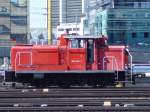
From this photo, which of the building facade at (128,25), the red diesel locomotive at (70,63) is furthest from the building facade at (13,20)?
the red diesel locomotive at (70,63)

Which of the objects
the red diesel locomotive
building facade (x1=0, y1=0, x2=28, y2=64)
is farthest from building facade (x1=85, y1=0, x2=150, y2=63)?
the red diesel locomotive

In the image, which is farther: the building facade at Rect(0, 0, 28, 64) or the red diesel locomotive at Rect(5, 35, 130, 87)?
the building facade at Rect(0, 0, 28, 64)

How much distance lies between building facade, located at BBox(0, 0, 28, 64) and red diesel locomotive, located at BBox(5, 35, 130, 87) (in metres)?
73.6

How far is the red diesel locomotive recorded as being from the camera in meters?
27.1

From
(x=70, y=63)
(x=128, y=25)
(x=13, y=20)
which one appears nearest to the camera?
(x=70, y=63)

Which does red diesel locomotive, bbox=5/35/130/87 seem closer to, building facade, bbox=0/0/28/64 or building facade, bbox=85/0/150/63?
building facade, bbox=0/0/28/64

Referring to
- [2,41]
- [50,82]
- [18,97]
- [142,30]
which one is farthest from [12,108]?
[142,30]

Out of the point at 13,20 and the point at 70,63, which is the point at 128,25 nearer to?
the point at 13,20

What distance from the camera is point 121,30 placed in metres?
113

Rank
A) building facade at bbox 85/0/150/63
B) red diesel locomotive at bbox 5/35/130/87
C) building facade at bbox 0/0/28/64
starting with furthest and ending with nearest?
building facade at bbox 85/0/150/63 < building facade at bbox 0/0/28/64 < red diesel locomotive at bbox 5/35/130/87

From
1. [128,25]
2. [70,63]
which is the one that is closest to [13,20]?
[128,25]

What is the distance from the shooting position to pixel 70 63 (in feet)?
90.8

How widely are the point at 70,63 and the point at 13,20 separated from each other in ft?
248

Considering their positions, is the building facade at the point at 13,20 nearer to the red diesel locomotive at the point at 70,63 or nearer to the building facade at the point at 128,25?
the building facade at the point at 128,25
